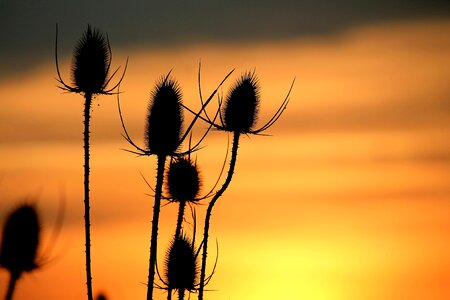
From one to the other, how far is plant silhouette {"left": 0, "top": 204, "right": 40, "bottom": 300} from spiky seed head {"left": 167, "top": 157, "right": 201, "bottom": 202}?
→ 5.21m

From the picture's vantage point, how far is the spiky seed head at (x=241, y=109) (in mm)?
12322

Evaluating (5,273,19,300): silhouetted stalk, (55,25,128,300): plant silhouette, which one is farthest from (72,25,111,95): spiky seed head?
(5,273,19,300): silhouetted stalk

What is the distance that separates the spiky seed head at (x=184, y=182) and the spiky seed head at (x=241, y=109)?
3.93 ft

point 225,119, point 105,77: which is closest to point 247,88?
point 225,119

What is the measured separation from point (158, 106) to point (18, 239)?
14.4ft

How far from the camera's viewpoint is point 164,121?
11.3m

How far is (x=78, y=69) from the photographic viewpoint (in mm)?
11508

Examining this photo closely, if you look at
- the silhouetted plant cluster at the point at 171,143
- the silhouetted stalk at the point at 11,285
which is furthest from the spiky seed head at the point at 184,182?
the silhouetted stalk at the point at 11,285

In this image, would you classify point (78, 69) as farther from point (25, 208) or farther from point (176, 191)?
point (25, 208)

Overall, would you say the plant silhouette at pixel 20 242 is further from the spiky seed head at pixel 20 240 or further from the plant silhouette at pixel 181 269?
the plant silhouette at pixel 181 269

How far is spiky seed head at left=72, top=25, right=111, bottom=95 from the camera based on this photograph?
11406 mm

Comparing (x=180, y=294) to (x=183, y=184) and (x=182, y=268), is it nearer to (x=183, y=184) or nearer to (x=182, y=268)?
(x=182, y=268)

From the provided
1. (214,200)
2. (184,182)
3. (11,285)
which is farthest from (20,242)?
(184,182)

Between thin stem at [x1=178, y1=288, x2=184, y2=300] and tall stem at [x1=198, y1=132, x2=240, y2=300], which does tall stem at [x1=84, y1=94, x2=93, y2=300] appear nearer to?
tall stem at [x1=198, y1=132, x2=240, y2=300]
